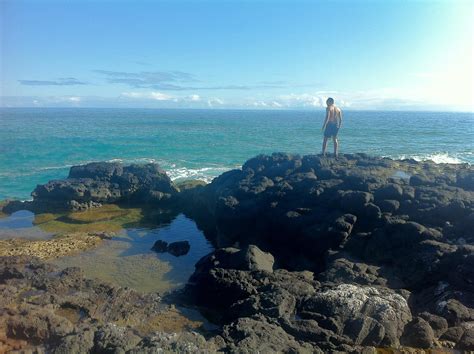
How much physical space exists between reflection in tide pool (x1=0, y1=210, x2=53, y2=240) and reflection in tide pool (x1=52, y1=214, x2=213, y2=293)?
148 inches

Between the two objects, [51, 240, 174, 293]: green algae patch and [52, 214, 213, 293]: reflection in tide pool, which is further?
[52, 214, 213, 293]: reflection in tide pool

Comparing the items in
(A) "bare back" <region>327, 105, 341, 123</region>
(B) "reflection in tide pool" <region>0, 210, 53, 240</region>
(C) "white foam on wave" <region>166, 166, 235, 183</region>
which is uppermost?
(A) "bare back" <region>327, 105, 341, 123</region>

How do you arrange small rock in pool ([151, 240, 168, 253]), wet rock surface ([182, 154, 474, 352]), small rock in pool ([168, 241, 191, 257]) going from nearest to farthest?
wet rock surface ([182, 154, 474, 352])
small rock in pool ([168, 241, 191, 257])
small rock in pool ([151, 240, 168, 253])

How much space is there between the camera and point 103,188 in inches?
899

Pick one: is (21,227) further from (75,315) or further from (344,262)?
(344,262)

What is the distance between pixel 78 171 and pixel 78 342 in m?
19.5

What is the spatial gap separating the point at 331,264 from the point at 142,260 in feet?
23.6

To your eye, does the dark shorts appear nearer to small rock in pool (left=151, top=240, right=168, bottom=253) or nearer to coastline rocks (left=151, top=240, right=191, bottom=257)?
coastline rocks (left=151, top=240, right=191, bottom=257)

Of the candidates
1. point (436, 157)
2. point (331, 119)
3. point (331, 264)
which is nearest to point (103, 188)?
point (331, 119)

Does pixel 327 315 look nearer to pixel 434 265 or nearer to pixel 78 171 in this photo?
pixel 434 265

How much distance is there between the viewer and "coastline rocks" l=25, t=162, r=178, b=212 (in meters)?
21.8

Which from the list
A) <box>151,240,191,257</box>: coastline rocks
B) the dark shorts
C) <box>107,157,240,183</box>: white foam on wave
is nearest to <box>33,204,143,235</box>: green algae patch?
<box>151,240,191,257</box>: coastline rocks

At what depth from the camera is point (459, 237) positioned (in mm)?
11594

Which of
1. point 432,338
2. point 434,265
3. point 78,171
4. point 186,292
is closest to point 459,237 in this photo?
point 434,265
